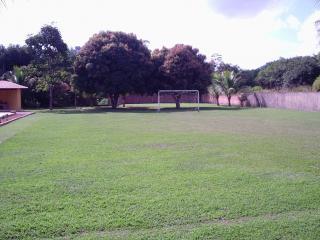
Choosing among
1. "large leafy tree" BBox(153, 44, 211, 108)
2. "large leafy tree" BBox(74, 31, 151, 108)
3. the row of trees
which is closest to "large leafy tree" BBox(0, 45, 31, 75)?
the row of trees

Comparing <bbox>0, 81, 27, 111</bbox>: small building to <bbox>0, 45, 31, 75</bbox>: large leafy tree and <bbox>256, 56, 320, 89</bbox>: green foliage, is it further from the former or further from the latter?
<bbox>256, 56, 320, 89</bbox>: green foliage

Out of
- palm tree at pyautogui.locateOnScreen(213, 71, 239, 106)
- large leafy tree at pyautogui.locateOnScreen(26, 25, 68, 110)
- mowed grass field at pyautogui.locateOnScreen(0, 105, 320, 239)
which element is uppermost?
large leafy tree at pyautogui.locateOnScreen(26, 25, 68, 110)

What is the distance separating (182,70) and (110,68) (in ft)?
23.2

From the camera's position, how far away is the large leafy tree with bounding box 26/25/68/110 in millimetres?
38969

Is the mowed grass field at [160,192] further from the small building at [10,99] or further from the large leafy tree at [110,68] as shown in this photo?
the small building at [10,99]

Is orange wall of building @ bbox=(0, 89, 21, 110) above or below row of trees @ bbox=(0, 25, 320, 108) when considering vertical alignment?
below

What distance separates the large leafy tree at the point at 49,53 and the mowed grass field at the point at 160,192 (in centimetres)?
Result: 2928

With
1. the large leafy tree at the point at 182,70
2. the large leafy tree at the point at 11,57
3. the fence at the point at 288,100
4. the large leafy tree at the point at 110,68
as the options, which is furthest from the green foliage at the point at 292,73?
the large leafy tree at the point at 11,57

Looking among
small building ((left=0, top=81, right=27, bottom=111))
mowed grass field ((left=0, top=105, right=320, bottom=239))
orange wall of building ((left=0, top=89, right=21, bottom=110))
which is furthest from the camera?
orange wall of building ((left=0, top=89, right=21, bottom=110))

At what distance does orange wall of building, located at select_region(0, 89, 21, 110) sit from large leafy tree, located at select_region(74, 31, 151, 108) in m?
5.74

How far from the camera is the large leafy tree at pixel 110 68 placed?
3706 cm

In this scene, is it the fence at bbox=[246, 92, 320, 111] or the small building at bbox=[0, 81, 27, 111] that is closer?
the fence at bbox=[246, 92, 320, 111]

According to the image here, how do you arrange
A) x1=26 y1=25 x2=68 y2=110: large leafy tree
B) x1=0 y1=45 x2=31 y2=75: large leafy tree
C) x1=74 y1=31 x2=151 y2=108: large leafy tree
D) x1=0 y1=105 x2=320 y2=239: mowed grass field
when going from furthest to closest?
x1=0 y1=45 x2=31 y2=75: large leafy tree
x1=26 y1=25 x2=68 y2=110: large leafy tree
x1=74 y1=31 x2=151 y2=108: large leafy tree
x1=0 y1=105 x2=320 y2=239: mowed grass field

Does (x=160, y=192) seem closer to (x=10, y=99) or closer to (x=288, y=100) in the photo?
(x=288, y=100)
